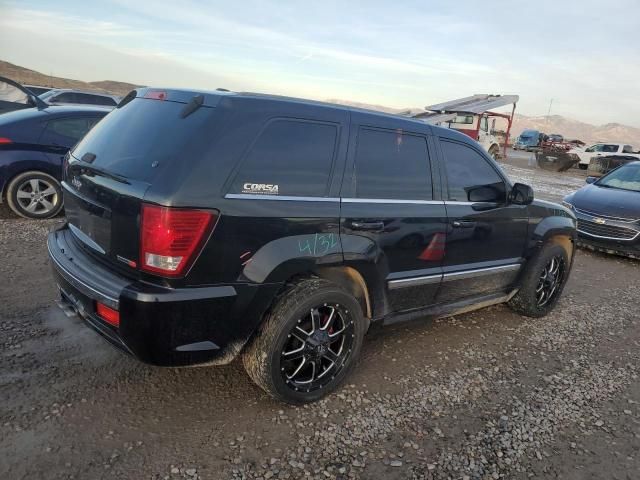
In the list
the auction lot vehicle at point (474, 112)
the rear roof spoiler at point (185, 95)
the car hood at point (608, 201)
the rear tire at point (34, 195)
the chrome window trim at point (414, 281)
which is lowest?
the rear tire at point (34, 195)

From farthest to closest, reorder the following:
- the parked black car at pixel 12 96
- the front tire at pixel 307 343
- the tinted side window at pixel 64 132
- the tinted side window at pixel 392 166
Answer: the parked black car at pixel 12 96 < the tinted side window at pixel 64 132 < the tinted side window at pixel 392 166 < the front tire at pixel 307 343

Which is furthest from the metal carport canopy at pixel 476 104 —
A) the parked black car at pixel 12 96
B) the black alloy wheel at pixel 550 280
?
the black alloy wheel at pixel 550 280

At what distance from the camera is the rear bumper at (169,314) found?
237 centimetres

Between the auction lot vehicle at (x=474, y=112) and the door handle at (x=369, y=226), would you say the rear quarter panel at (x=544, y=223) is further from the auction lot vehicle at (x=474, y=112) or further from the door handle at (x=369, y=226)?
the auction lot vehicle at (x=474, y=112)

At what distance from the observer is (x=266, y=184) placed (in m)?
2.61

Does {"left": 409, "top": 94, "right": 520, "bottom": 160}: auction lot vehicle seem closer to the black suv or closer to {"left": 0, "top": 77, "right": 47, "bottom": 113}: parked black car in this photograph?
{"left": 0, "top": 77, "right": 47, "bottom": 113}: parked black car

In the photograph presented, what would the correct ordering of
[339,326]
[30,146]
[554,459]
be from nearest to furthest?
[554,459] < [339,326] < [30,146]

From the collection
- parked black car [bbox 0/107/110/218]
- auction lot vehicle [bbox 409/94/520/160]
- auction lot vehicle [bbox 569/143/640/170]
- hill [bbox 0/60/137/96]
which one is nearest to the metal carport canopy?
auction lot vehicle [bbox 409/94/520/160]

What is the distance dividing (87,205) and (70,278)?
43 centimetres

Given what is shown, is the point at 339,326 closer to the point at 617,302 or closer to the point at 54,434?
the point at 54,434

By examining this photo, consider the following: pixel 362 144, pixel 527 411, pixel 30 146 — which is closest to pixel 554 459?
pixel 527 411

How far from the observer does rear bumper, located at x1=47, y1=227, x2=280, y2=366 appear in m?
2.37

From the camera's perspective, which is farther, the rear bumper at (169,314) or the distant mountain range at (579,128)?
the distant mountain range at (579,128)

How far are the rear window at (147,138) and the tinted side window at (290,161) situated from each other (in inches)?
11.0
